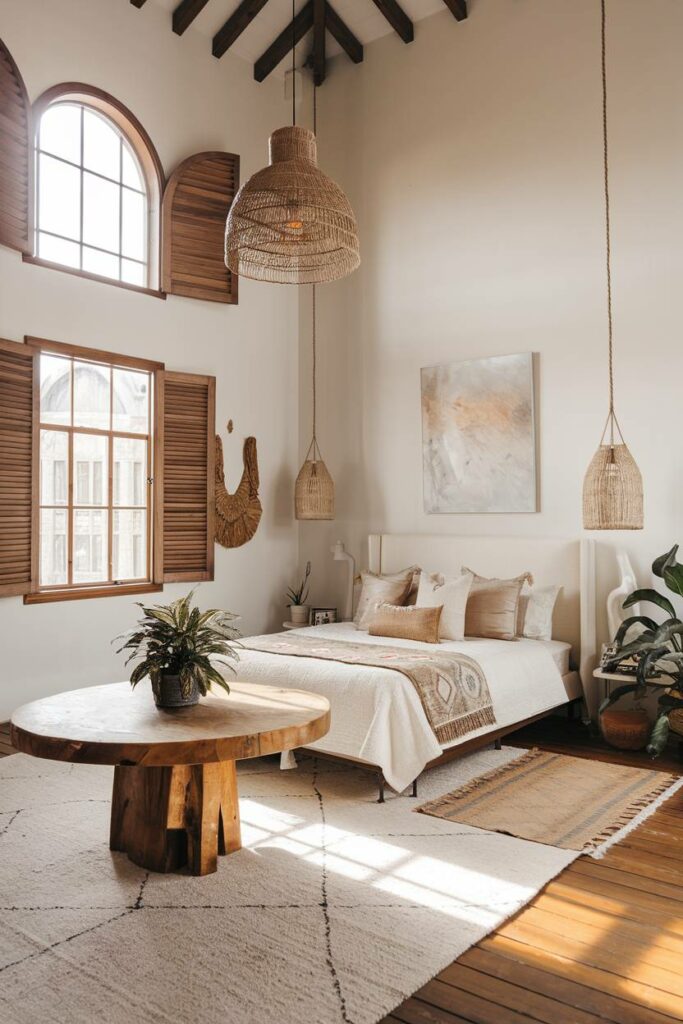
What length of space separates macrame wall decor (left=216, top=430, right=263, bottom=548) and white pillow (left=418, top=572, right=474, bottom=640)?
171 centimetres

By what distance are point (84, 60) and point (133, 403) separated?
221cm

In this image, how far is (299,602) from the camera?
671 cm

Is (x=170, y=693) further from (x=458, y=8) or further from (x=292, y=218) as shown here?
(x=458, y=8)

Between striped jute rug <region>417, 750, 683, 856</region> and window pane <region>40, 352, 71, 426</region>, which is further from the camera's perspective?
window pane <region>40, 352, 71, 426</region>

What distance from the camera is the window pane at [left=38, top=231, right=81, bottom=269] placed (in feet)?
17.4

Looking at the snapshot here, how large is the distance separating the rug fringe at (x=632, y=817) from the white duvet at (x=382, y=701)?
81 centimetres

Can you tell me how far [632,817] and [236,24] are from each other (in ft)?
19.4

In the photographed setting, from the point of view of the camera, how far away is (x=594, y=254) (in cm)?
539

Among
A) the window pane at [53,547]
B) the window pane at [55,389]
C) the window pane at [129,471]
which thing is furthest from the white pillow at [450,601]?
the window pane at [55,389]

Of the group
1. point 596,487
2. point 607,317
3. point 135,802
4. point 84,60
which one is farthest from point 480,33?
point 135,802

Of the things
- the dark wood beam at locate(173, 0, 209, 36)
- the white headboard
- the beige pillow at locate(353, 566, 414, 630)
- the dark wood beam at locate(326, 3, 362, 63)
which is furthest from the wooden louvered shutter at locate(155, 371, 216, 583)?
the dark wood beam at locate(326, 3, 362, 63)

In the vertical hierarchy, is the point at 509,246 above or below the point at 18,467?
above

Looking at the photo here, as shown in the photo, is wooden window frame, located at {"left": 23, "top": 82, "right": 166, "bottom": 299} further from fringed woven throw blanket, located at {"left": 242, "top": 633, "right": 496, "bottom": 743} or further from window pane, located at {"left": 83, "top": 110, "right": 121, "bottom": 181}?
fringed woven throw blanket, located at {"left": 242, "top": 633, "right": 496, "bottom": 743}

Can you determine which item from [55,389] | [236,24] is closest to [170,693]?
[55,389]
